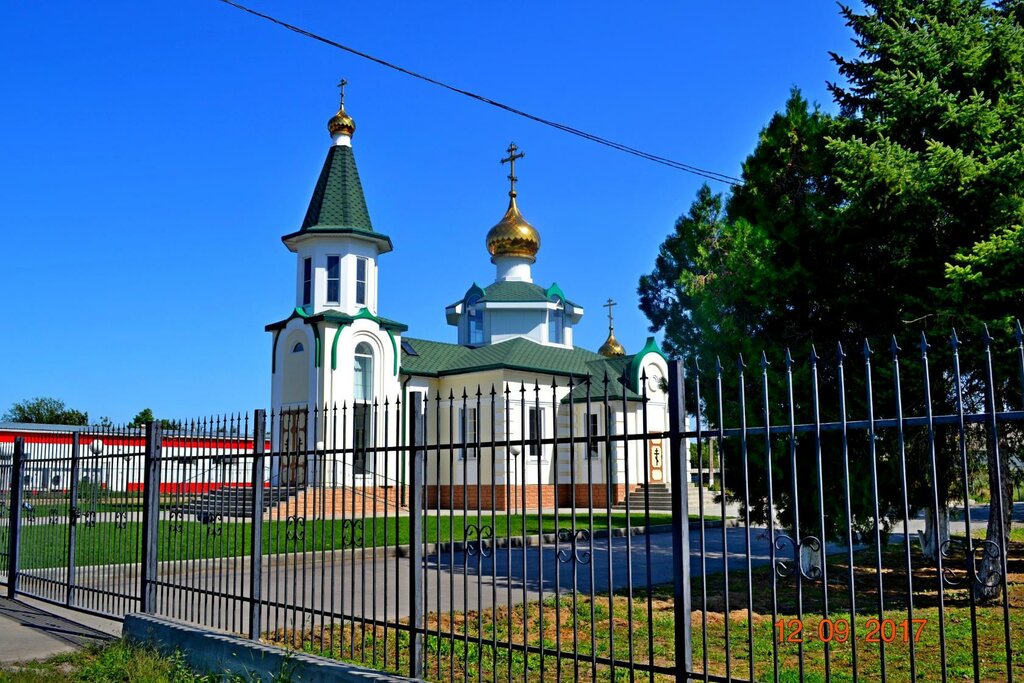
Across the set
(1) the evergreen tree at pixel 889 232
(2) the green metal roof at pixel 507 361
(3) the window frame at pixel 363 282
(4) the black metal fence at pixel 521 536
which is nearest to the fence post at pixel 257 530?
(4) the black metal fence at pixel 521 536

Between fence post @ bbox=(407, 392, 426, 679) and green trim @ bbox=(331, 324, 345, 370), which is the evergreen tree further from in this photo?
green trim @ bbox=(331, 324, 345, 370)

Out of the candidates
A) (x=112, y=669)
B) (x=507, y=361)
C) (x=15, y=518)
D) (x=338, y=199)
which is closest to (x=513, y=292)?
(x=507, y=361)

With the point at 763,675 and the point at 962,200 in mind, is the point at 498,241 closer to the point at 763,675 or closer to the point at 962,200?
the point at 962,200

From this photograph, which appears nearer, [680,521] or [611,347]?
[680,521]

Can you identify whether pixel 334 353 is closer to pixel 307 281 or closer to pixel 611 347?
pixel 307 281

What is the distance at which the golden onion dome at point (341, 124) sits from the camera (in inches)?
1249

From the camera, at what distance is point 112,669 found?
791 centimetres

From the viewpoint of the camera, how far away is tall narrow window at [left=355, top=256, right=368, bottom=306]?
30.3 metres

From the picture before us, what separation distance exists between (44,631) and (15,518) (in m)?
3.32

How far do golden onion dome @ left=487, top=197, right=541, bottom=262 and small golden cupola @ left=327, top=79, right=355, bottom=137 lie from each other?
992 centimetres

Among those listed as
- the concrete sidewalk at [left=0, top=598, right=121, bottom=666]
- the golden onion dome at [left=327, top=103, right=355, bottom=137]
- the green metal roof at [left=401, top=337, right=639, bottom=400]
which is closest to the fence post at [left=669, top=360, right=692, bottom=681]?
the concrete sidewalk at [left=0, top=598, right=121, bottom=666]

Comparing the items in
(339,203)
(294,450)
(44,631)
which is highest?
(339,203)

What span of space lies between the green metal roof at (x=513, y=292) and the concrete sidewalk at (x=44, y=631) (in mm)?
28011

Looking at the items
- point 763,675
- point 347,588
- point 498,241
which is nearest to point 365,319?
point 498,241
